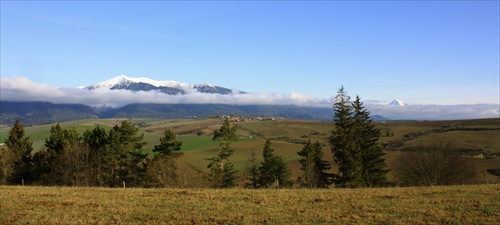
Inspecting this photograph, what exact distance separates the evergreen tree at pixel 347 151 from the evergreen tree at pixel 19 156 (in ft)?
174

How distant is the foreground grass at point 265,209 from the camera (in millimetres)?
15672

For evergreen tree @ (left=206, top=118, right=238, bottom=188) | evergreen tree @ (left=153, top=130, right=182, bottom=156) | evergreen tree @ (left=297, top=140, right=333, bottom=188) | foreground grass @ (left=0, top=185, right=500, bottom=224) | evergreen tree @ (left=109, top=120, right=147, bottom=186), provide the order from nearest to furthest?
1. foreground grass @ (left=0, top=185, right=500, bottom=224)
2. evergreen tree @ (left=109, top=120, right=147, bottom=186)
3. evergreen tree @ (left=297, top=140, right=333, bottom=188)
4. evergreen tree @ (left=153, top=130, right=182, bottom=156)
5. evergreen tree @ (left=206, top=118, right=238, bottom=188)

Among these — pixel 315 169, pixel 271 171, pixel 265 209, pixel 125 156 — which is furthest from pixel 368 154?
pixel 125 156

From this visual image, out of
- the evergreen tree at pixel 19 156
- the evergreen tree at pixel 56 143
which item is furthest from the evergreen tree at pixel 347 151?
the evergreen tree at pixel 19 156

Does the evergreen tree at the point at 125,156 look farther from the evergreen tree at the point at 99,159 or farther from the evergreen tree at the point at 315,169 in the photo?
the evergreen tree at the point at 315,169

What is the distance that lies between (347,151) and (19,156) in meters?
55.0

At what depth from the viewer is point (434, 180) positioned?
167ft

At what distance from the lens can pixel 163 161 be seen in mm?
53438

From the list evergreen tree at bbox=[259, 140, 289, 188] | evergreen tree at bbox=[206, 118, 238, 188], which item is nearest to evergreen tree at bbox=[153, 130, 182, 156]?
evergreen tree at bbox=[206, 118, 238, 188]

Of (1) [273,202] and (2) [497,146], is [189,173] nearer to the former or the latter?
(1) [273,202]

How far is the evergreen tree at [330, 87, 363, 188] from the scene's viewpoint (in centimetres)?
4700

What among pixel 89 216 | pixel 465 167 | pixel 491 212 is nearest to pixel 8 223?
pixel 89 216

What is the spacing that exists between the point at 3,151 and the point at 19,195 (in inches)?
1658

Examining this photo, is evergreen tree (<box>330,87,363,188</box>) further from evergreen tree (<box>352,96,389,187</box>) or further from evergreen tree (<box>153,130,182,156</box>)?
evergreen tree (<box>153,130,182,156</box>)
